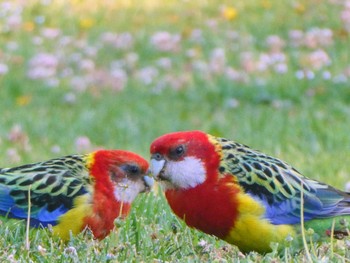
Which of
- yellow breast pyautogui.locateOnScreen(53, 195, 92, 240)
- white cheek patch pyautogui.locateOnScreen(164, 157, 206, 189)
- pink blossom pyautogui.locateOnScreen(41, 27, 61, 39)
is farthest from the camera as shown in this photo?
pink blossom pyautogui.locateOnScreen(41, 27, 61, 39)

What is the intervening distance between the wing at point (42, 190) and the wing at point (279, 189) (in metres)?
0.75

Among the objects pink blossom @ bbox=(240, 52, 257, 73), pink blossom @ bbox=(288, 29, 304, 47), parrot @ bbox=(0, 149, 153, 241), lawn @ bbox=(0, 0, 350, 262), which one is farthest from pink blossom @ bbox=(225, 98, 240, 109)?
parrot @ bbox=(0, 149, 153, 241)

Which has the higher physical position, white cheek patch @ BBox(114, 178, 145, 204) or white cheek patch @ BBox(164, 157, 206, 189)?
white cheek patch @ BBox(164, 157, 206, 189)

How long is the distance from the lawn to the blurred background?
2 cm

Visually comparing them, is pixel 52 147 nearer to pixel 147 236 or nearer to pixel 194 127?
pixel 194 127

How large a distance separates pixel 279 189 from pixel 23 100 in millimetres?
6897

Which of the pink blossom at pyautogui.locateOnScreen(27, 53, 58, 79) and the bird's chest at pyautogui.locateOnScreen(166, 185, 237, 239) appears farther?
the pink blossom at pyautogui.locateOnScreen(27, 53, 58, 79)

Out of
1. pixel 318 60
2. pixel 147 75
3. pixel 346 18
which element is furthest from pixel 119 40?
pixel 346 18

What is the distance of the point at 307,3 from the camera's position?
13469 mm

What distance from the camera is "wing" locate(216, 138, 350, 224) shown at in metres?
4.67

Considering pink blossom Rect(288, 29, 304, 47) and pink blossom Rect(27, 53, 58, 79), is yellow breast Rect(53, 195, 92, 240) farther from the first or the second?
pink blossom Rect(288, 29, 304, 47)

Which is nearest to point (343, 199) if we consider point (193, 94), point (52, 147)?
point (52, 147)

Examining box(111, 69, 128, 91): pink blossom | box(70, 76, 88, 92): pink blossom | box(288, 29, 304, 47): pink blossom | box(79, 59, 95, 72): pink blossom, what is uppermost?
box(288, 29, 304, 47): pink blossom

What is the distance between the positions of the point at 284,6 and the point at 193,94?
9.74 ft
